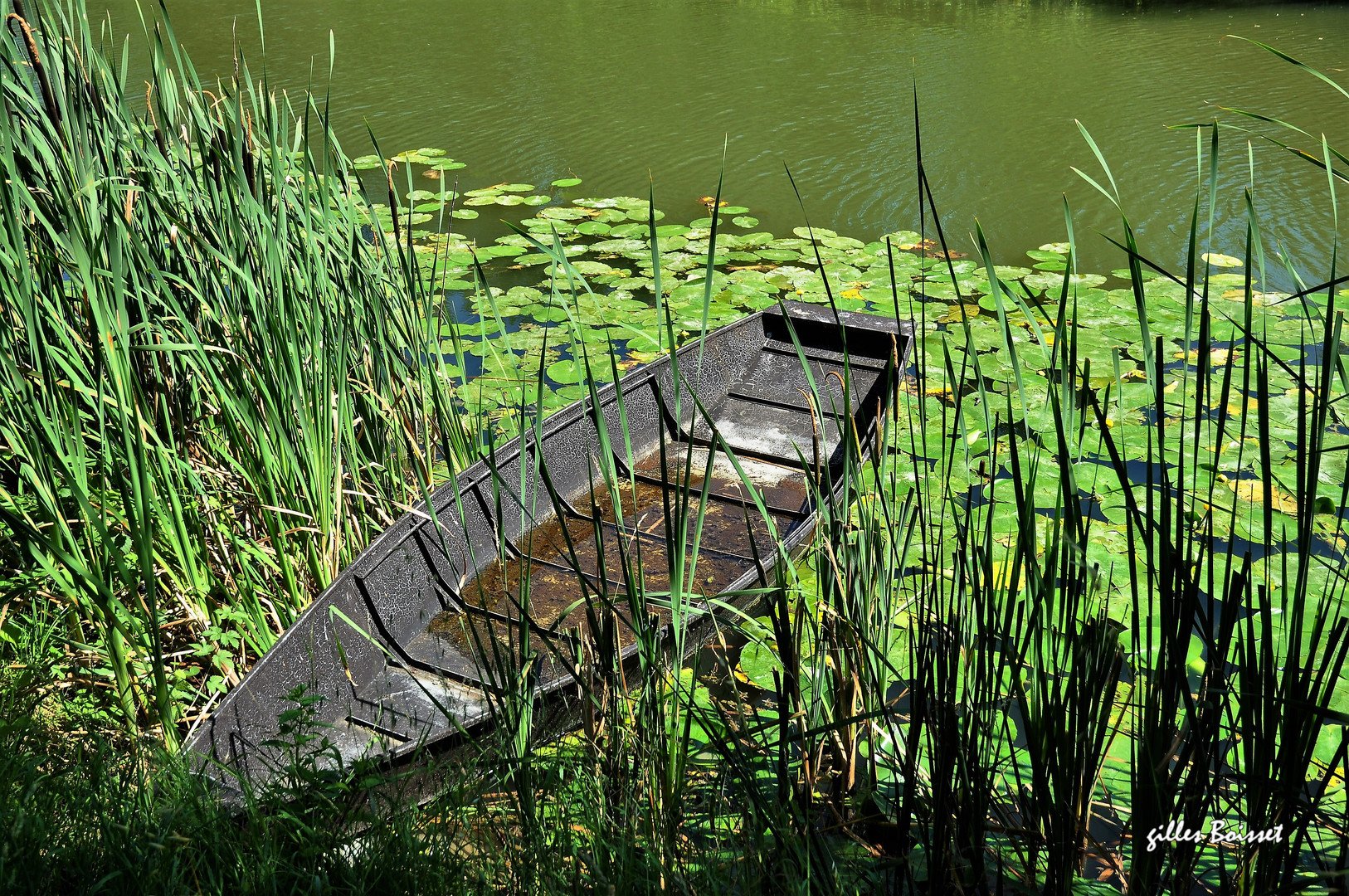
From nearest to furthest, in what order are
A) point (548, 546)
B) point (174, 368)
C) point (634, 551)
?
point (174, 368) < point (634, 551) < point (548, 546)

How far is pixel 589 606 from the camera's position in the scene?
144 centimetres

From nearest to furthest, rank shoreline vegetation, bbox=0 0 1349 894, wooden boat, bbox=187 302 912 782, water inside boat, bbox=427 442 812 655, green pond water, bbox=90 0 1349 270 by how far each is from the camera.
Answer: shoreline vegetation, bbox=0 0 1349 894 → wooden boat, bbox=187 302 912 782 → water inside boat, bbox=427 442 812 655 → green pond water, bbox=90 0 1349 270

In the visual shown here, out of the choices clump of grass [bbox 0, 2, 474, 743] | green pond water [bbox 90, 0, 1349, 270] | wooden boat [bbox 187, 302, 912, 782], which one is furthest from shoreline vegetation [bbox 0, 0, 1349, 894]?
green pond water [bbox 90, 0, 1349, 270]

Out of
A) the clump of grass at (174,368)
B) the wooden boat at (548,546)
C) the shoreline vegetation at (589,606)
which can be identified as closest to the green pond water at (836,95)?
the wooden boat at (548,546)

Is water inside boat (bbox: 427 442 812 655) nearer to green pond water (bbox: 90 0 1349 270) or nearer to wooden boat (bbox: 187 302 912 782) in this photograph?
wooden boat (bbox: 187 302 912 782)

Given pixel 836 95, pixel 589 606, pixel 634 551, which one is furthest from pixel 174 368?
pixel 836 95

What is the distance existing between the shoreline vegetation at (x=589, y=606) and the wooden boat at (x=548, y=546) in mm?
128

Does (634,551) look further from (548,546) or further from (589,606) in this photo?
(589,606)

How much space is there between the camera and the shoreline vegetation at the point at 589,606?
126cm

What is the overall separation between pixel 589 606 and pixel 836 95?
26.9 feet

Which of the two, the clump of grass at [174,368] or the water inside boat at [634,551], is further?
the water inside boat at [634,551]

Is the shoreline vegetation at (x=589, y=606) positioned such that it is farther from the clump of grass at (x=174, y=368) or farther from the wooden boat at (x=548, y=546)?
the wooden boat at (x=548, y=546)

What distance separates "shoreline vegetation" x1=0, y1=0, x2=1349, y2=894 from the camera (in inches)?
49.6

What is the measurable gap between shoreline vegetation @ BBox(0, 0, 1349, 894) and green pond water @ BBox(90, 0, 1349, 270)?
2.51 meters
